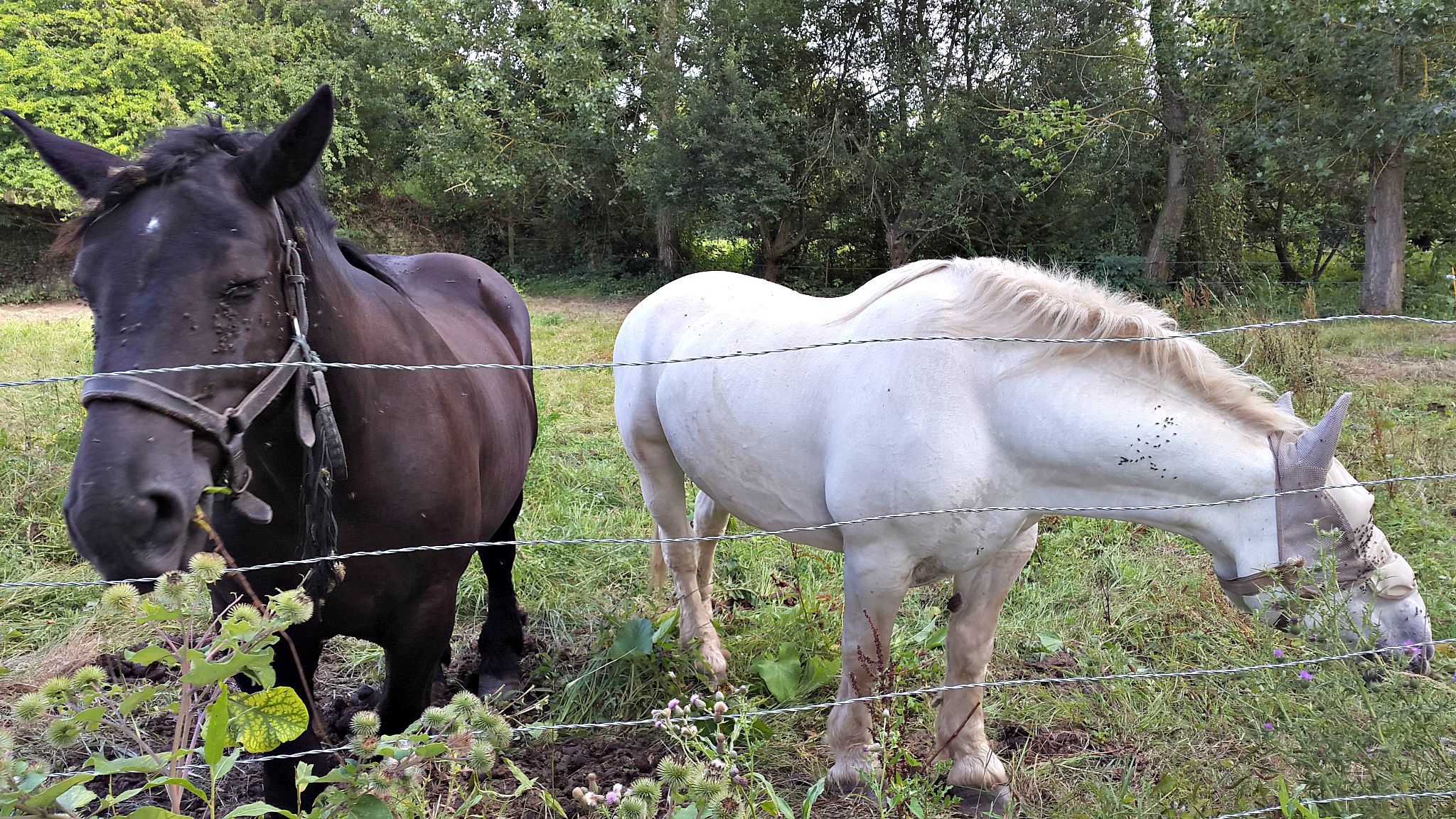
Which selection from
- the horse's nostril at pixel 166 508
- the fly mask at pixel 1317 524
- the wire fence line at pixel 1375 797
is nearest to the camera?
the horse's nostril at pixel 166 508

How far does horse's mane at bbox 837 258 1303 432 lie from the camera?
1.91 m

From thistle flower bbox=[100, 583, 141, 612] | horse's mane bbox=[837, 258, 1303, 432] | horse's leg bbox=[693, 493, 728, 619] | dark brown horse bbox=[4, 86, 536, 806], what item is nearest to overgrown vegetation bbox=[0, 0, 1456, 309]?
horse's leg bbox=[693, 493, 728, 619]

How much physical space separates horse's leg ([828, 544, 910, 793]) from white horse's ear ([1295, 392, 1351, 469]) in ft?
3.12

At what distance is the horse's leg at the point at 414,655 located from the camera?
81.7 inches

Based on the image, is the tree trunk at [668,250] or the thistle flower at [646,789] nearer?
the thistle flower at [646,789]

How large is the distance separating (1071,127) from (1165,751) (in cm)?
975

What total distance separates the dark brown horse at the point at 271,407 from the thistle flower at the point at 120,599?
267 mm

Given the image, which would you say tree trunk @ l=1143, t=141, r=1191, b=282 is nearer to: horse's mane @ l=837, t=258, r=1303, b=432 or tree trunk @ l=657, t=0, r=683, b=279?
tree trunk @ l=657, t=0, r=683, b=279

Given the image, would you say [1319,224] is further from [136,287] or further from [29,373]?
[29,373]

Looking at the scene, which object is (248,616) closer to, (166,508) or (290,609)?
(290,609)

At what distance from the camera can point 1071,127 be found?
10383 mm

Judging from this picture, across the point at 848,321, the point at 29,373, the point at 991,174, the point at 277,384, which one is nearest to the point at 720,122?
the point at 991,174

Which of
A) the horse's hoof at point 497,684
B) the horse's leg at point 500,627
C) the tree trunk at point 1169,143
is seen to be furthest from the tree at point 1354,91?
the horse's hoof at point 497,684

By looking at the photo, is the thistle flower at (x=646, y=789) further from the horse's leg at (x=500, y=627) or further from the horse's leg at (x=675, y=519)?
the horse's leg at (x=500, y=627)
